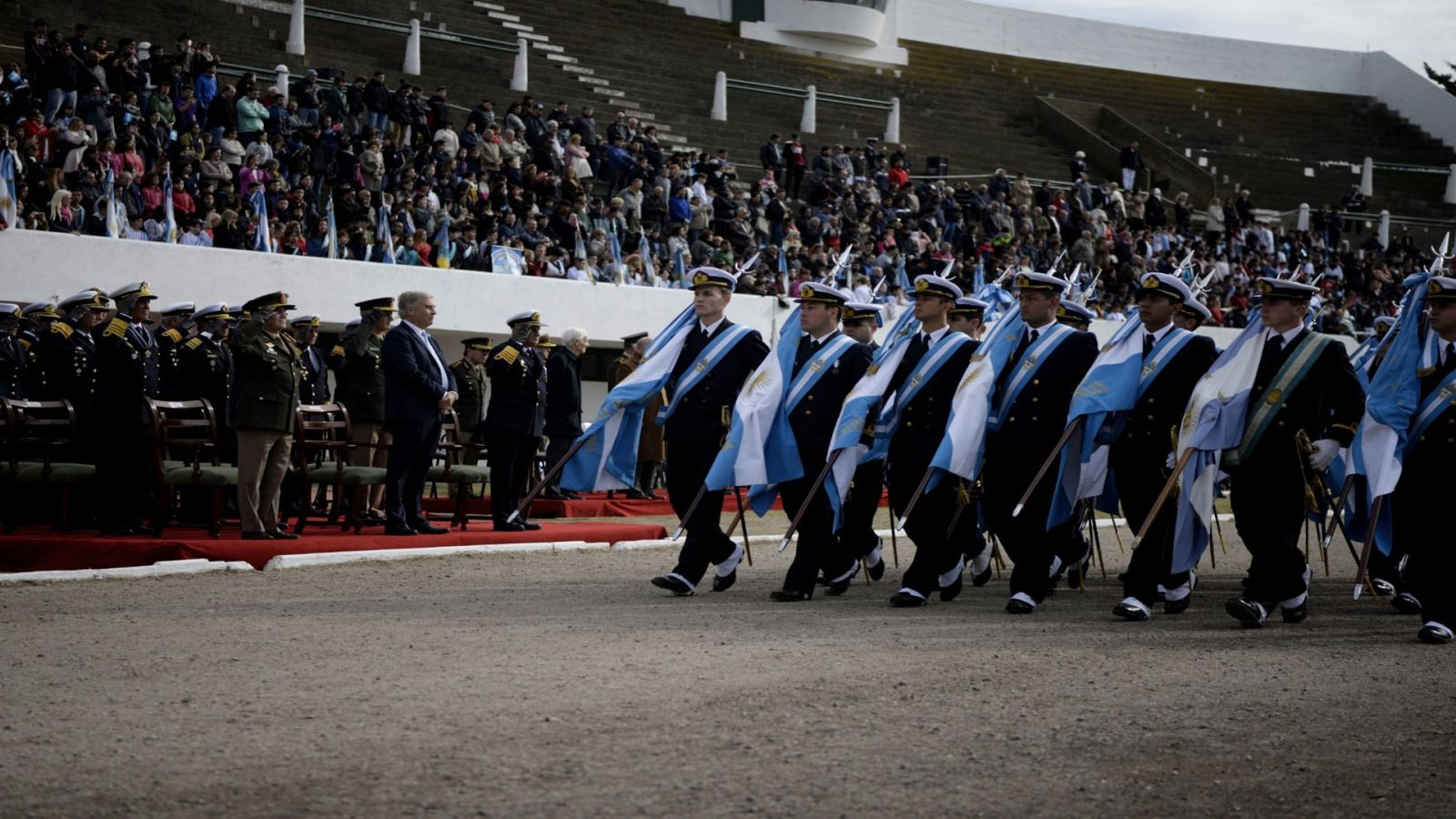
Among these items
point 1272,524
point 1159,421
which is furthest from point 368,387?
point 1272,524

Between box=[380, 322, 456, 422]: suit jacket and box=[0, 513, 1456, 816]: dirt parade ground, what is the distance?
3185mm

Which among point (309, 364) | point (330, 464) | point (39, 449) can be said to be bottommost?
point (330, 464)

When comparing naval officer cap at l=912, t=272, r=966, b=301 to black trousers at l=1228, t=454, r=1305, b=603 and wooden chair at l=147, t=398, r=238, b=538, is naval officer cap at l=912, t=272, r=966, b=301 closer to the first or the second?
black trousers at l=1228, t=454, r=1305, b=603

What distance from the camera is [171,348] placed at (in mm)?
13953

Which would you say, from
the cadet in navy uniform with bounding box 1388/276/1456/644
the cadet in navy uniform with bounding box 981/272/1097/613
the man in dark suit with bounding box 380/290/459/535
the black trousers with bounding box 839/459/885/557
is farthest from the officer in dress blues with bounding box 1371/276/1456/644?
the man in dark suit with bounding box 380/290/459/535

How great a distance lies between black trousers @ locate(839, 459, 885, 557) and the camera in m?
10.7

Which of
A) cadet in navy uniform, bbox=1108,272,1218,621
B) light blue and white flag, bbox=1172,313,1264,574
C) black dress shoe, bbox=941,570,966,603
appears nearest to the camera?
light blue and white flag, bbox=1172,313,1264,574

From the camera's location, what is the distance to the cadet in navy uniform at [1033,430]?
977cm

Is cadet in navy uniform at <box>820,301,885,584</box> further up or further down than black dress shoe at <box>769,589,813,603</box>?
further up

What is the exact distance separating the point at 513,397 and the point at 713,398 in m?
4.28

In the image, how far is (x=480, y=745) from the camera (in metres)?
5.54

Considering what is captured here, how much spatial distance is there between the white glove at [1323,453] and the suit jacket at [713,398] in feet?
10.8

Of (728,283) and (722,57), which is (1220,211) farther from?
(728,283)

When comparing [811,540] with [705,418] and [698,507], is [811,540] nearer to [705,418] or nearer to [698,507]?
[698,507]
